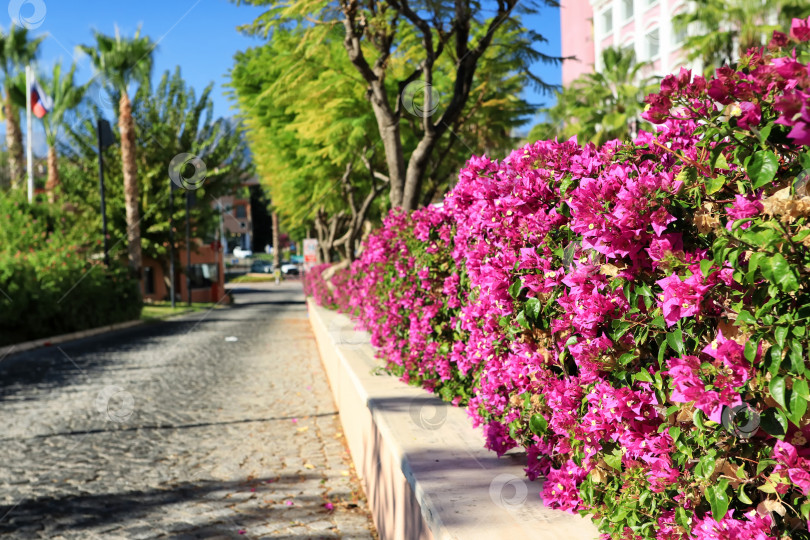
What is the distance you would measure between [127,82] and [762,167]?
113 feet

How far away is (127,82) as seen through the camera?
32656mm

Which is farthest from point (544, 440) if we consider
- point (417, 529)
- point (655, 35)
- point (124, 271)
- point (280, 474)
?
point (655, 35)

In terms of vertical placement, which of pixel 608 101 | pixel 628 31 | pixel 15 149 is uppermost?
pixel 628 31

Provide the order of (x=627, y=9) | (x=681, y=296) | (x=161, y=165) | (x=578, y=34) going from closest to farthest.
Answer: (x=681, y=296) → (x=161, y=165) → (x=627, y=9) → (x=578, y=34)

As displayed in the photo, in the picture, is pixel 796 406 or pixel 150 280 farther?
pixel 150 280

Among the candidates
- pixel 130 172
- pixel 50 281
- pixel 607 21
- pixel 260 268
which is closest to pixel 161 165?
pixel 130 172

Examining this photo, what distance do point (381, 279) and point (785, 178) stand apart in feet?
20.6

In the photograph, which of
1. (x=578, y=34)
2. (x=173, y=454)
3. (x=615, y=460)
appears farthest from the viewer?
(x=578, y=34)

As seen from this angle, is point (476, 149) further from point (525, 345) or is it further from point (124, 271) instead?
point (525, 345)

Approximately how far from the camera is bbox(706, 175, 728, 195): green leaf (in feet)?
6.45

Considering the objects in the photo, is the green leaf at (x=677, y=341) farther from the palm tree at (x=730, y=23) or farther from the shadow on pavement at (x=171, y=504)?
the palm tree at (x=730, y=23)

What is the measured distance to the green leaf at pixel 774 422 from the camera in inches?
68.7

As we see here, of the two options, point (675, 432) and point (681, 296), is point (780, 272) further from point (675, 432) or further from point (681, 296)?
point (675, 432)

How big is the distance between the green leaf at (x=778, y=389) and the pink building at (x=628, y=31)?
40102 millimetres
